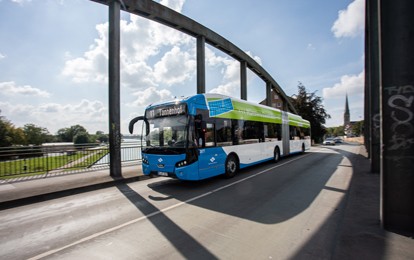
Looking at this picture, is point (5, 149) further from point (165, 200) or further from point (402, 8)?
point (402, 8)

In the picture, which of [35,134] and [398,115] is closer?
[398,115]

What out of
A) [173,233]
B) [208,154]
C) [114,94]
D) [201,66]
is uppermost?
[201,66]

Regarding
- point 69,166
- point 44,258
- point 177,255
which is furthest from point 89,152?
point 177,255

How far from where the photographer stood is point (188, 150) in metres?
7.13

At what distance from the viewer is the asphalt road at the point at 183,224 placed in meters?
3.39

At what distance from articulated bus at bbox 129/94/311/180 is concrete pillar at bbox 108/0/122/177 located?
143 centimetres

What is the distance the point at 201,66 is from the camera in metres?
16.7

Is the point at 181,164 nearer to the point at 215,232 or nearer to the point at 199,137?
the point at 199,137

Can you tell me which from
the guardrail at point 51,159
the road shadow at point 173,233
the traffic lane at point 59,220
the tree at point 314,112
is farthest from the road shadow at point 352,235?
the tree at point 314,112

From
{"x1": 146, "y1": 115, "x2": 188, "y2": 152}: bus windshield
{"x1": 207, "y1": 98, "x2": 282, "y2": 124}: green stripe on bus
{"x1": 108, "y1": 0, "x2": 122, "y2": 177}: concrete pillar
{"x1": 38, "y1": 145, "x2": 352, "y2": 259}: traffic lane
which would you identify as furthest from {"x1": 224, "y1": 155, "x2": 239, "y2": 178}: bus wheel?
{"x1": 108, "y1": 0, "x2": 122, "y2": 177}: concrete pillar

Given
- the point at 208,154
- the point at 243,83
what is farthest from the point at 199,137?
the point at 243,83

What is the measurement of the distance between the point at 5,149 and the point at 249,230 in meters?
10.5

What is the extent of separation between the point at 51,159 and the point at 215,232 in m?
9.98

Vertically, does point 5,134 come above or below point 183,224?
above
